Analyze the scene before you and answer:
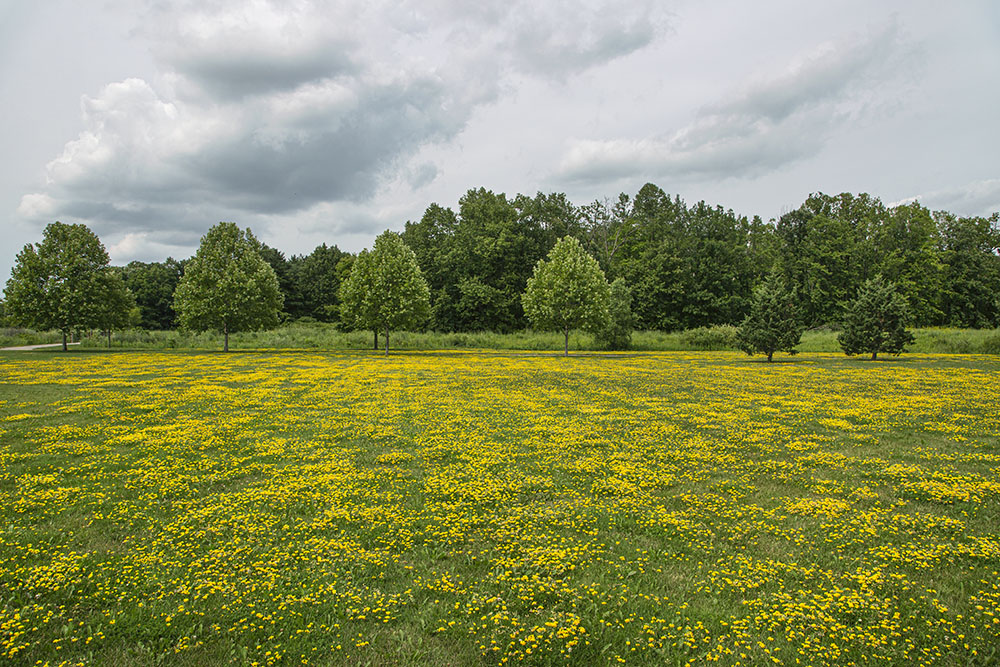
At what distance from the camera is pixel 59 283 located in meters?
43.4

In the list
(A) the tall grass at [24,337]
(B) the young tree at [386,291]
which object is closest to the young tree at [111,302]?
(A) the tall grass at [24,337]

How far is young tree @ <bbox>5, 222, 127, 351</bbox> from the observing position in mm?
42031

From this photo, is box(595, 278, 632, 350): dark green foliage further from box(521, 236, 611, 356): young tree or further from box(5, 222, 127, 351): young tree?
box(5, 222, 127, 351): young tree

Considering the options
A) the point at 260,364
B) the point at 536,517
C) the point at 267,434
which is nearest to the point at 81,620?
the point at 536,517

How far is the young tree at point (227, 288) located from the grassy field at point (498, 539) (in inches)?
1276

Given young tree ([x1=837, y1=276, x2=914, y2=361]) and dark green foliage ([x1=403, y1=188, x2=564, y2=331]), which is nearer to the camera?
young tree ([x1=837, y1=276, x2=914, y2=361])

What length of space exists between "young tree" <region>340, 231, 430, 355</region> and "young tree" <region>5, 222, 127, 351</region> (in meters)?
20.4

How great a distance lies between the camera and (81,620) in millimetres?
5047

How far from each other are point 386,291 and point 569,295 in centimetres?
1599

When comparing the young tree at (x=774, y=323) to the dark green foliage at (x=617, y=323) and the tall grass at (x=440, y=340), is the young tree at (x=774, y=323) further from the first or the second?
the dark green foliage at (x=617, y=323)

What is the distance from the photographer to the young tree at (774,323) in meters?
35.9

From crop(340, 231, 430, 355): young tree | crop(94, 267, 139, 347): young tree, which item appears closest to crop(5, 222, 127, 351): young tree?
crop(94, 267, 139, 347): young tree

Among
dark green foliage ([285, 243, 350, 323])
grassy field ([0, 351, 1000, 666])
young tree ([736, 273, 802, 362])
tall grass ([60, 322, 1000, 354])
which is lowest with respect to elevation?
grassy field ([0, 351, 1000, 666])

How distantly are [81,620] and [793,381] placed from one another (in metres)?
26.6
